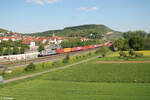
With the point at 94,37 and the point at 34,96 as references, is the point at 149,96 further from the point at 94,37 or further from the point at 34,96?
the point at 94,37

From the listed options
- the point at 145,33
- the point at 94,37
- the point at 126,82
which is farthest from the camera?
the point at 94,37

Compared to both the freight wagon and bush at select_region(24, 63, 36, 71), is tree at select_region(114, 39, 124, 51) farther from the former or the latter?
bush at select_region(24, 63, 36, 71)

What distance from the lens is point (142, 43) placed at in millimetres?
74750

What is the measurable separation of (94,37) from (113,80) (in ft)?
506

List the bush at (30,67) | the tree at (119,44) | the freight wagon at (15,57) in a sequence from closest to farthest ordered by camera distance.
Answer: the bush at (30,67) < the freight wagon at (15,57) < the tree at (119,44)

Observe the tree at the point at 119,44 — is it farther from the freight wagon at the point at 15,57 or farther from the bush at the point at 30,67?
the bush at the point at 30,67

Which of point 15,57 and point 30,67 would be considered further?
point 15,57

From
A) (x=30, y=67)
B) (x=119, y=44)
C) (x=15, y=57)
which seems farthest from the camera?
(x=119, y=44)

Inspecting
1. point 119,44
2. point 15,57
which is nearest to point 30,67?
point 15,57

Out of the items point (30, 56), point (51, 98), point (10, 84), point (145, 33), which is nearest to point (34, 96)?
point (51, 98)

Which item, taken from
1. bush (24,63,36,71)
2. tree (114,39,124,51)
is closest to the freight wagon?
bush (24,63,36,71)

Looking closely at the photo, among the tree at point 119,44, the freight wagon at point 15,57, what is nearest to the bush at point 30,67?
the freight wagon at point 15,57

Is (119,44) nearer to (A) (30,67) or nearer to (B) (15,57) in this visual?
(B) (15,57)

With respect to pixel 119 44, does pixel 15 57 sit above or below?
below
